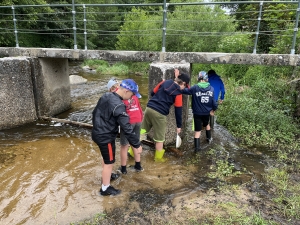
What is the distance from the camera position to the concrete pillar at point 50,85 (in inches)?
278

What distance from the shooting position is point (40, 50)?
22.9ft

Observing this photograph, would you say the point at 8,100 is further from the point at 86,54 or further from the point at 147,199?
the point at 147,199

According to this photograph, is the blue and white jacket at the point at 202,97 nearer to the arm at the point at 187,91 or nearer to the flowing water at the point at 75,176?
the arm at the point at 187,91

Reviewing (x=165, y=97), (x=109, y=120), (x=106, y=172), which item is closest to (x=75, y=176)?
(x=106, y=172)

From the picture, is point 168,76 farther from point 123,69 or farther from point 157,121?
point 123,69

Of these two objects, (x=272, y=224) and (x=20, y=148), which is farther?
(x=20, y=148)

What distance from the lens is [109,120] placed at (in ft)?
11.8

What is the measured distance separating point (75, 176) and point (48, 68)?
420cm

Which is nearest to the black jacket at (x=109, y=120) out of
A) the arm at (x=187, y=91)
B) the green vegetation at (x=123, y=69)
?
the arm at (x=187, y=91)

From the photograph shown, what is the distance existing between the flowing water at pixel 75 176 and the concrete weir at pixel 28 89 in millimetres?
449

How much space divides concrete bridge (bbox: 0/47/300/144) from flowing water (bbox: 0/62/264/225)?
2.21ft

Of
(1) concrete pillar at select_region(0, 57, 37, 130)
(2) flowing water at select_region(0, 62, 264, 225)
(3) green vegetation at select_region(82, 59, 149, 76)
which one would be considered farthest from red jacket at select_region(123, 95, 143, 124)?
(3) green vegetation at select_region(82, 59, 149, 76)

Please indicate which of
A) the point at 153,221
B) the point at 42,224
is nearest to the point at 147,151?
the point at 153,221

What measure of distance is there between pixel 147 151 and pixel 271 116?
3383 millimetres
